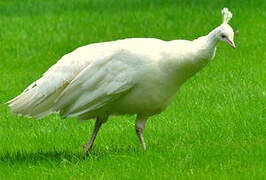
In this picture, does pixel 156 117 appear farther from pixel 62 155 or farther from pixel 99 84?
pixel 99 84

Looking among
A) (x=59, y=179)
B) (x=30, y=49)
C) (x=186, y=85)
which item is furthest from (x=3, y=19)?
(x=59, y=179)

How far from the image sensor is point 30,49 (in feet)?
44.7

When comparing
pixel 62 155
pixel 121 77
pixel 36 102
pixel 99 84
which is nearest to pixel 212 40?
pixel 121 77

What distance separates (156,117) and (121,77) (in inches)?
82.7

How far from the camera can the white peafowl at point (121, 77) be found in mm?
6105

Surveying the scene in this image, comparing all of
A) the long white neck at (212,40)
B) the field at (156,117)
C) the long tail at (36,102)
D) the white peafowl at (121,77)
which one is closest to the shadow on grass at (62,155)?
the field at (156,117)

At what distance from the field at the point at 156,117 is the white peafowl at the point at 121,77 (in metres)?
0.49

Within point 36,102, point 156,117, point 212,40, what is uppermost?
point 212,40

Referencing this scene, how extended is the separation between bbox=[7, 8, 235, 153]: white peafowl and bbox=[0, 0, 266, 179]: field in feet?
1.61

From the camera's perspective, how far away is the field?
5848mm

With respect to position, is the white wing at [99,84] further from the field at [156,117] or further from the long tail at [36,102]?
the field at [156,117]

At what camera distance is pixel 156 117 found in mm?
8250

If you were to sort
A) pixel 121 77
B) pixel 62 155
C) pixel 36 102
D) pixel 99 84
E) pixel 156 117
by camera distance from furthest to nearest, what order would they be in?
1. pixel 156 117
2. pixel 62 155
3. pixel 36 102
4. pixel 99 84
5. pixel 121 77

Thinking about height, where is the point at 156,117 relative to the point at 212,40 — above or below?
below
